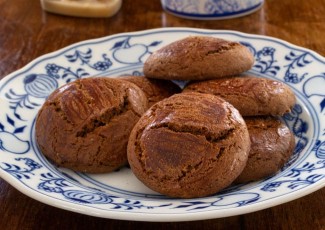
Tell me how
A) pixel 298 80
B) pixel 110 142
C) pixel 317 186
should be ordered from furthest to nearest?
pixel 298 80 < pixel 110 142 < pixel 317 186

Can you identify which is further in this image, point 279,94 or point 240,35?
point 240,35

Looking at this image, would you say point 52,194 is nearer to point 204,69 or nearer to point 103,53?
point 204,69

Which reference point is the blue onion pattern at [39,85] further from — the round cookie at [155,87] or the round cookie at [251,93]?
the round cookie at [251,93]

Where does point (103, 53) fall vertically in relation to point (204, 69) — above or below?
below

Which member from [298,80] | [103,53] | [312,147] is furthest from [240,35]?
[312,147]

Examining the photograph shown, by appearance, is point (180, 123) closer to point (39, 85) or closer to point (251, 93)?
point (251, 93)

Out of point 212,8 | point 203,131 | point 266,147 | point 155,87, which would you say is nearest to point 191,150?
point 203,131
